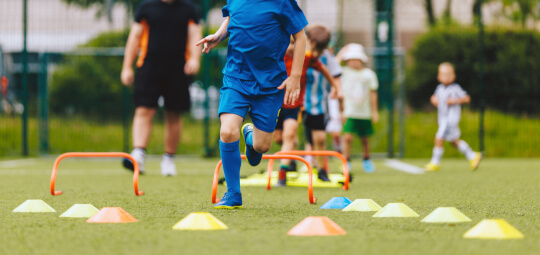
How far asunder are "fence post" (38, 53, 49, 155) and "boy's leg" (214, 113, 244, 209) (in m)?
8.92

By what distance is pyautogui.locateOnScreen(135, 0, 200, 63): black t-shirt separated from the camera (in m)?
8.31

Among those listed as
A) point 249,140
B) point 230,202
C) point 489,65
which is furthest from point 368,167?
point 489,65

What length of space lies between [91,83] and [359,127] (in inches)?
203

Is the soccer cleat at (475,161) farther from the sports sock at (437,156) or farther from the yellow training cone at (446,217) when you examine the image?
the yellow training cone at (446,217)

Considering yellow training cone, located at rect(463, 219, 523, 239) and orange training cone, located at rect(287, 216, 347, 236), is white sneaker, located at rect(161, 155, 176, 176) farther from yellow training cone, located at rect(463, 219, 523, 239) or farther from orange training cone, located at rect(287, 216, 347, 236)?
yellow training cone, located at rect(463, 219, 523, 239)

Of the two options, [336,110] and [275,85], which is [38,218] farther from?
[336,110]

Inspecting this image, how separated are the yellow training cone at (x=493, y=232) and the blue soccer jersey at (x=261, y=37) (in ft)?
6.28

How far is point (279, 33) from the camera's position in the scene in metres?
5.07

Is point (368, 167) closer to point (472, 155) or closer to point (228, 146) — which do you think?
point (472, 155)

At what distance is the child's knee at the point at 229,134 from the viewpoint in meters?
4.85

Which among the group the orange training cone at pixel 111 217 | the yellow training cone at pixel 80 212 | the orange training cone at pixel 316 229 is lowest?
the yellow training cone at pixel 80 212

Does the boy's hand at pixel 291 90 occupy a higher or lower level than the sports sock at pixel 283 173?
higher

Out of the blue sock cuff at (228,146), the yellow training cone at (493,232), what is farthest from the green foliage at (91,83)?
the yellow training cone at (493,232)

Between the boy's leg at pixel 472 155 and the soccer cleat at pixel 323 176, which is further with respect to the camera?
the boy's leg at pixel 472 155
